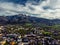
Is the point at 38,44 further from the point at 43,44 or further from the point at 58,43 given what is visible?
the point at 58,43

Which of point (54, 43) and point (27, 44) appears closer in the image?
point (27, 44)

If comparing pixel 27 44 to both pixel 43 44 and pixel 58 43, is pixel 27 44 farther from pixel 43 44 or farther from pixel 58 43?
pixel 58 43

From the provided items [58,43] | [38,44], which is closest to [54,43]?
[58,43]

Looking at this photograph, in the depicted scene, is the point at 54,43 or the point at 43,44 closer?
the point at 43,44

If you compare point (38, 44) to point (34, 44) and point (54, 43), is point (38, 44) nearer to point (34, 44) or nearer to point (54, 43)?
point (34, 44)

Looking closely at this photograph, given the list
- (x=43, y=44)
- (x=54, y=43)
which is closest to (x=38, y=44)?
(x=43, y=44)

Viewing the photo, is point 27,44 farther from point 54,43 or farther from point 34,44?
point 54,43
